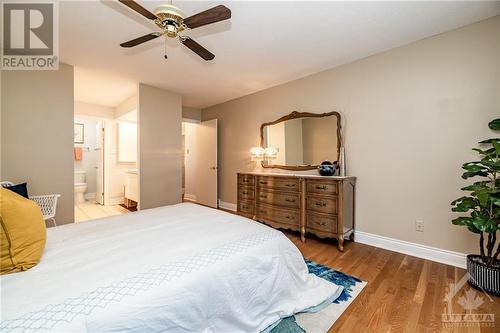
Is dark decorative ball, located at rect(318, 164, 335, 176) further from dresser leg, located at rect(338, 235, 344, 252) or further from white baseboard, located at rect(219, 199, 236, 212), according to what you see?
white baseboard, located at rect(219, 199, 236, 212)

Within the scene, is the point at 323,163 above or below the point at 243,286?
above

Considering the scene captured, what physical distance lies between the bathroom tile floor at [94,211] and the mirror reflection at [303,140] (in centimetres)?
349

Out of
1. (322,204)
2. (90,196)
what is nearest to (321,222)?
(322,204)

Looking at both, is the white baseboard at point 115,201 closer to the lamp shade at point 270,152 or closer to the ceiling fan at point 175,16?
the lamp shade at point 270,152

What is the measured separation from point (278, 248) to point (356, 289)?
0.98m

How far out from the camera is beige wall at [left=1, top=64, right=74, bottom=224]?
8.84 feet

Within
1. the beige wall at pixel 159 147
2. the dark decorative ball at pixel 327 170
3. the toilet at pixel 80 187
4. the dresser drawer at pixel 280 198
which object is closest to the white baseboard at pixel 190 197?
the beige wall at pixel 159 147

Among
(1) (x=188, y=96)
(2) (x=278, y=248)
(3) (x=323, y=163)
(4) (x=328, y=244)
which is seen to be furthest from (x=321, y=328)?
(1) (x=188, y=96)

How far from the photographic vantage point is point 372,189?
285 centimetres

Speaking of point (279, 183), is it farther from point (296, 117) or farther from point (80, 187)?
point (80, 187)

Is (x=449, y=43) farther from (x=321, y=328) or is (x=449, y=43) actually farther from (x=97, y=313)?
(x=97, y=313)

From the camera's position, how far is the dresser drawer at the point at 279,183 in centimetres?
310

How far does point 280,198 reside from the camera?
3.28m

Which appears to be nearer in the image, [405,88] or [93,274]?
[93,274]
